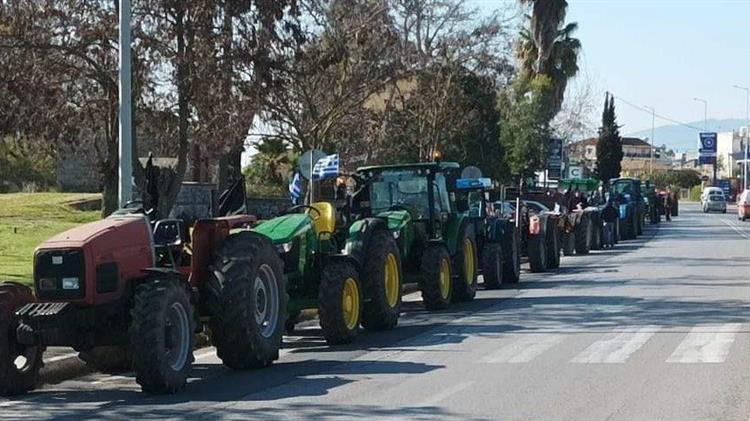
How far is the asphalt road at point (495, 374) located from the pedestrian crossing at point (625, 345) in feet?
0.04

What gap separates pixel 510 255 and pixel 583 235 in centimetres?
1258

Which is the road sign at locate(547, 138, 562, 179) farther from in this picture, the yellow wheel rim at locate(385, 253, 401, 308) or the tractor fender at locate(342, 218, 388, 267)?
the tractor fender at locate(342, 218, 388, 267)

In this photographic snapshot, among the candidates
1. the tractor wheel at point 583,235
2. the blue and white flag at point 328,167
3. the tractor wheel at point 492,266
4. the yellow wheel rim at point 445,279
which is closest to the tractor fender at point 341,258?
the yellow wheel rim at point 445,279

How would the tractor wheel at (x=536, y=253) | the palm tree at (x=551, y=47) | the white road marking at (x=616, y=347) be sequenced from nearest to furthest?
the white road marking at (x=616, y=347) → the tractor wheel at (x=536, y=253) → the palm tree at (x=551, y=47)

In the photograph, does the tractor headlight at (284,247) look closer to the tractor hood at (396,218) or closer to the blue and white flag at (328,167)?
the tractor hood at (396,218)

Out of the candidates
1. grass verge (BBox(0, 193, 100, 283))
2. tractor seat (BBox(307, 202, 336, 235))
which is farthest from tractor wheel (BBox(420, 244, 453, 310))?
grass verge (BBox(0, 193, 100, 283))

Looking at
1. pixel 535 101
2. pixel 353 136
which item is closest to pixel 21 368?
pixel 353 136

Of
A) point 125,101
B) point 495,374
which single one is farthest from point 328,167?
point 495,374

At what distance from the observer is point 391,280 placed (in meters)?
17.4

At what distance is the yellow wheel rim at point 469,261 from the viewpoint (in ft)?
69.2

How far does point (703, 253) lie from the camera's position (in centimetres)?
3578

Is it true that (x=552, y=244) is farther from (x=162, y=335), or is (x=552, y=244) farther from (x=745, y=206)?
(x=745, y=206)

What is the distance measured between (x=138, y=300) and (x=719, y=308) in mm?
11000

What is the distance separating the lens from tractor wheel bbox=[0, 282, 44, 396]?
11.7m
